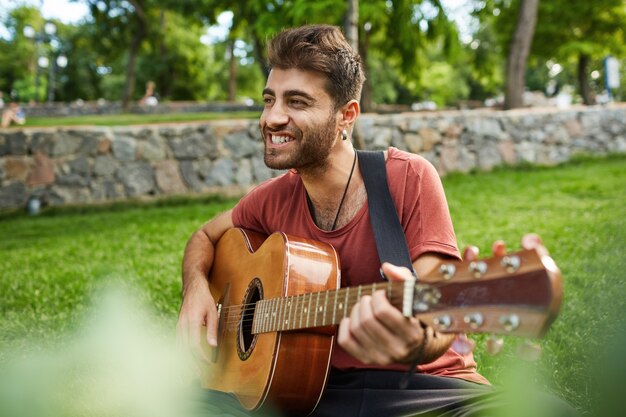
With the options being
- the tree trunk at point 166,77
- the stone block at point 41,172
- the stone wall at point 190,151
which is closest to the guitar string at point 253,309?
the stone wall at point 190,151

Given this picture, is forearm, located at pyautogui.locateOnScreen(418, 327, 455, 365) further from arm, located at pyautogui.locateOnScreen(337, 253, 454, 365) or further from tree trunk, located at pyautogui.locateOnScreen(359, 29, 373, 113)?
tree trunk, located at pyautogui.locateOnScreen(359, 29, 373, 113)

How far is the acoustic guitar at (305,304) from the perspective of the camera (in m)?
1.25

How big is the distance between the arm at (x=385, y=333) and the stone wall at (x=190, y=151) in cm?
744

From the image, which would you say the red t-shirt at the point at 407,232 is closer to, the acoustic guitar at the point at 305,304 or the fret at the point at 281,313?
the acoustic guitar at the point at 305,304

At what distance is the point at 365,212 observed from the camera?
7.19ft

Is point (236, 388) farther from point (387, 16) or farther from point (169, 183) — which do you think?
point (387, 16)

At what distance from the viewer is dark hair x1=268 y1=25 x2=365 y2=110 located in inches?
88.4

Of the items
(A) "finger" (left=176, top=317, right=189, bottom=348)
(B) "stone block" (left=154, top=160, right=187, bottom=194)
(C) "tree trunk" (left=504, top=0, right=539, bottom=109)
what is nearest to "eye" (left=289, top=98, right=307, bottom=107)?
(A) "finger" (left=176, top=317, right=189, bottom=348)

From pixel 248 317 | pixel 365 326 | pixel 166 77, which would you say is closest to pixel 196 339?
pixel 248 317

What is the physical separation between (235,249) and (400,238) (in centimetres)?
91

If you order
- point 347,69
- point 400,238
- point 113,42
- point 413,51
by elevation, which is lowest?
point 400,238

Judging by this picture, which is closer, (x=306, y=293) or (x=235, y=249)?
(x=306, y=293)

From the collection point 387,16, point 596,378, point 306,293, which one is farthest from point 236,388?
point 387,16

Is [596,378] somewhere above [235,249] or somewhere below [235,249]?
above
